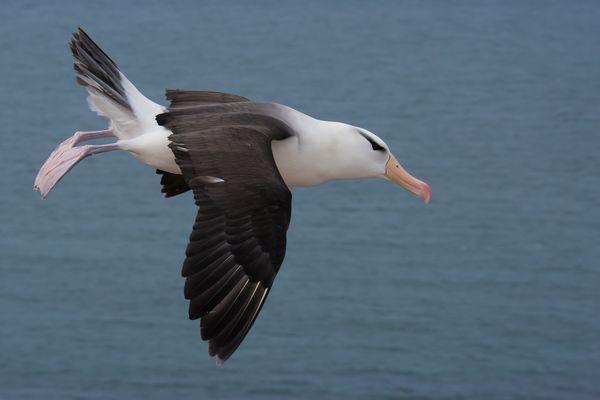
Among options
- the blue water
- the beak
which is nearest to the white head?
the beak

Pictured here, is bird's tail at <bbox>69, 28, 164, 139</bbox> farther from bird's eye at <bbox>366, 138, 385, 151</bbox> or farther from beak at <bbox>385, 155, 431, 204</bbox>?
beak at <bbox>385, 155, 431, 204</bbox>

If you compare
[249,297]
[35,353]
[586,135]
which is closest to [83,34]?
[249,297]

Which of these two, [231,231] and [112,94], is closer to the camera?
[231,231]

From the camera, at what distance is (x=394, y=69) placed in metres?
25.7

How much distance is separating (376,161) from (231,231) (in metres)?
1.60

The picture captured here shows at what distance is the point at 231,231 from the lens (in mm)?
7605

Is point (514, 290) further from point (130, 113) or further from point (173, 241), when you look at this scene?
point (130, 113)

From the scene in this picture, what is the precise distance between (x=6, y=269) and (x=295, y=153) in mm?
13709

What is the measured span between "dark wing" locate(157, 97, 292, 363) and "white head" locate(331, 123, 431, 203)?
2.56 feet

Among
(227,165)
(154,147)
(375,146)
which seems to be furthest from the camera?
(375,146)

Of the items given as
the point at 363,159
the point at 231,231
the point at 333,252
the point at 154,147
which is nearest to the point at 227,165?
the point at 231,231

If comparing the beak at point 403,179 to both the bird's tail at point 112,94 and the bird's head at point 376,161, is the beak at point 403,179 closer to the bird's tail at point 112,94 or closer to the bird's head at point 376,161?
the bird's head at point 376,161

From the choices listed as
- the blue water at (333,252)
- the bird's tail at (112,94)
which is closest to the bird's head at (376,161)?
the bird's tail at (112,94)

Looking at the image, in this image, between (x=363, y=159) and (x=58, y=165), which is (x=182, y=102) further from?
(x=363, y=159)
